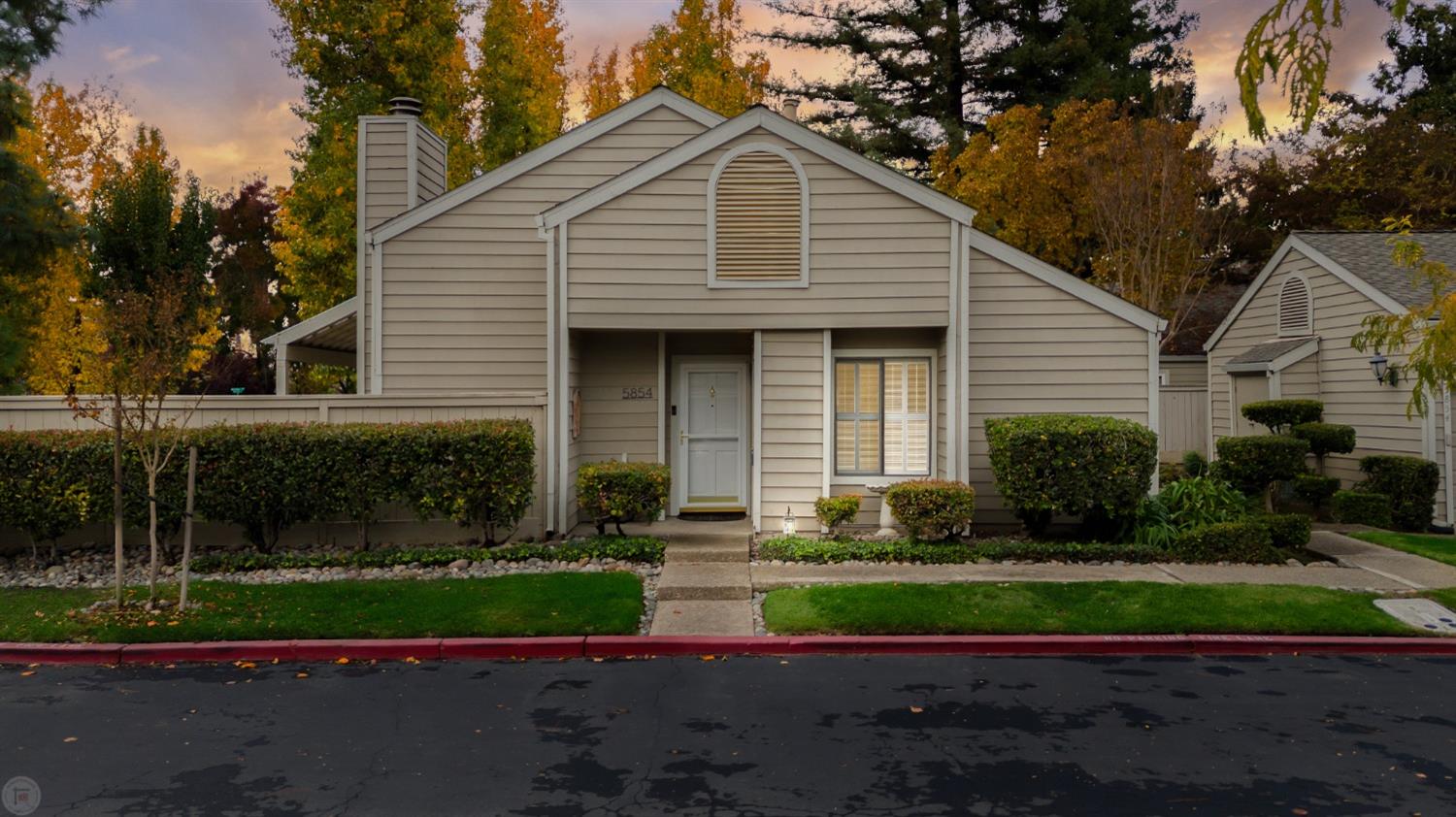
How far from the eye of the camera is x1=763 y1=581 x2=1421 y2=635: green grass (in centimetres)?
788

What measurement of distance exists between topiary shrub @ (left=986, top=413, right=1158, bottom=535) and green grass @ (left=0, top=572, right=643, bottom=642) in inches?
186

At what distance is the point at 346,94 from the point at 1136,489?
20.6 meters

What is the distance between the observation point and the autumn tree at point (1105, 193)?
858 inches

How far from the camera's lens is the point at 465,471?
Result: 1030 cm

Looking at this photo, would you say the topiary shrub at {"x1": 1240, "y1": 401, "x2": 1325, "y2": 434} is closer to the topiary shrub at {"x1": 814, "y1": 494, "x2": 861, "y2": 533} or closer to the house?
the house

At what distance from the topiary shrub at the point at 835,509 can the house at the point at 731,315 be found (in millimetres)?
379

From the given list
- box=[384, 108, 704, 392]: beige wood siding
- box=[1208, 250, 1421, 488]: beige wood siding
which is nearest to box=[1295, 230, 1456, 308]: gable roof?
box=[1208, 250, 1421, 488]: beige wood siding

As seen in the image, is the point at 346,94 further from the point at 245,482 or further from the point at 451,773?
the point at 451,773

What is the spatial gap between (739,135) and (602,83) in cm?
2241

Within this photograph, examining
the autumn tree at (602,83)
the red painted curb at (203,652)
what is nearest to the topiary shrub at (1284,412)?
the red painted curb at (203,652)

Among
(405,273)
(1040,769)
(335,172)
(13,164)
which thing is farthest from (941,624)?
(335,172)

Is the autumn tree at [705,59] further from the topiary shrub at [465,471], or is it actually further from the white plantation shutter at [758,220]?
the topiary shrub at [465,471]

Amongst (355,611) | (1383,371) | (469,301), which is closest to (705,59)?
(469,301)
